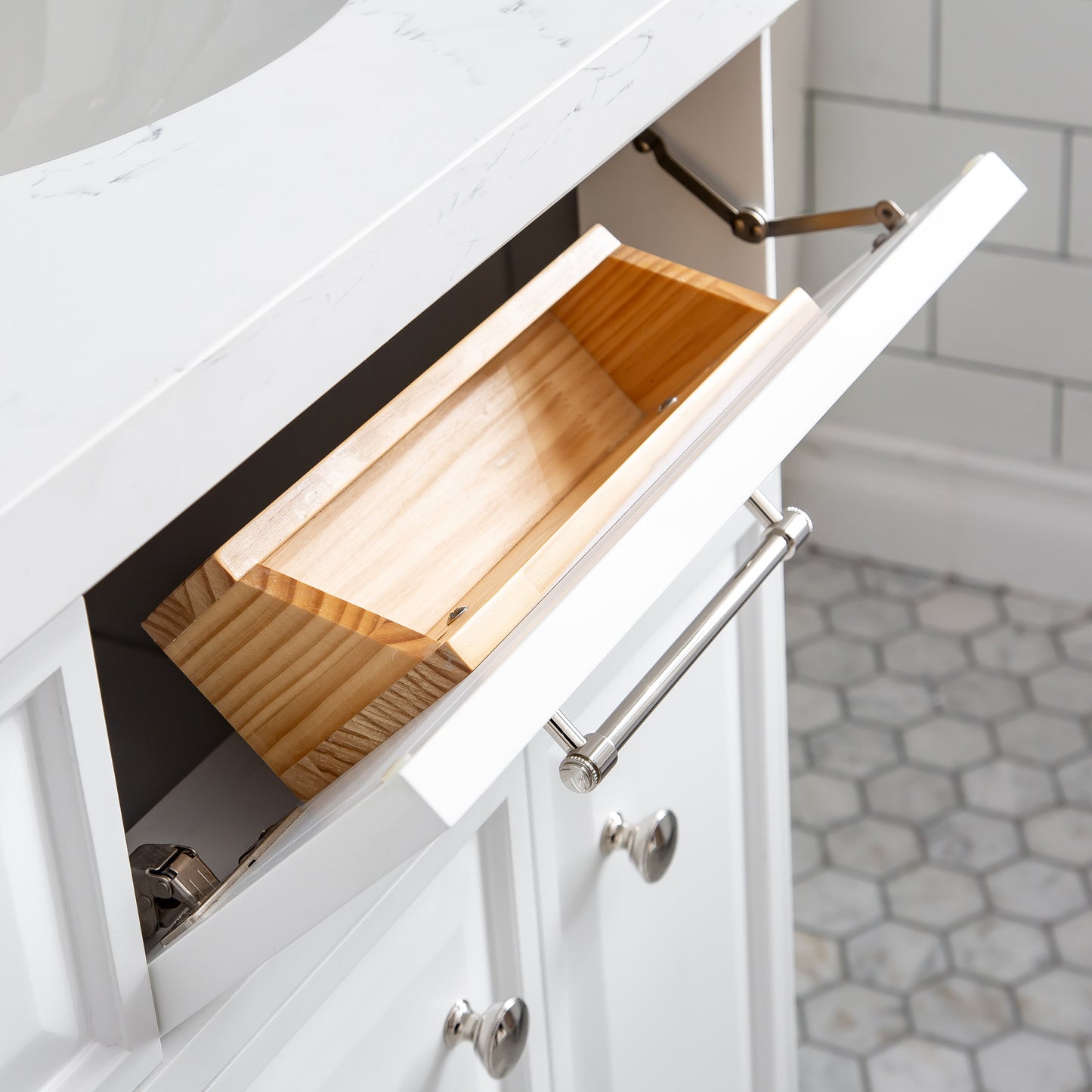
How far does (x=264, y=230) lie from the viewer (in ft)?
1.32

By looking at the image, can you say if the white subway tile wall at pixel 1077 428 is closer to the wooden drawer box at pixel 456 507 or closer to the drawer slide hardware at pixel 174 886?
the wooden drawer box at pixel 456 507

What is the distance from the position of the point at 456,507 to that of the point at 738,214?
218 millimetres

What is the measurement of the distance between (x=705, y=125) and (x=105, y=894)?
1.46 ft

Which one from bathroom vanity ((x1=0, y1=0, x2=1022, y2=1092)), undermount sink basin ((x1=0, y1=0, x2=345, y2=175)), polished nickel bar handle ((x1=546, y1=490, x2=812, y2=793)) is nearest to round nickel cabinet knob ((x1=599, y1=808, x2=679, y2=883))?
bathroom vanity ((x1=0, y1=0, x2=1022, y2=1092))

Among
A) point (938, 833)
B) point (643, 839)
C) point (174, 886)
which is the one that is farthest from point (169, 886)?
point (938, 833)

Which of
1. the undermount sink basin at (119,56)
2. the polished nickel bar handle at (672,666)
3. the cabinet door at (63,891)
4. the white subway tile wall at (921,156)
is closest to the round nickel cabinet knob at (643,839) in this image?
the polished nickel bar handle at (672,666)

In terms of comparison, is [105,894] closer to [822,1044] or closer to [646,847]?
[646,847]

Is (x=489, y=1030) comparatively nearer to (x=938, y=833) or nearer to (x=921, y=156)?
(x=938, y=833)

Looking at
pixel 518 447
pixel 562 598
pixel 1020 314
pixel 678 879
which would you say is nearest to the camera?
pixel 562 598

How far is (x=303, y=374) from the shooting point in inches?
15.5

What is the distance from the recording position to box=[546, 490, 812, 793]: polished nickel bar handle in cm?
45

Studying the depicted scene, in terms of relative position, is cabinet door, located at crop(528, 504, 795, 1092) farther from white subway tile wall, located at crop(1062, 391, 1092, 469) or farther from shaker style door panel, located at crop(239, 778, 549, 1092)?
white subway tile wall, located at crop(1062, 391, 1092, 469)

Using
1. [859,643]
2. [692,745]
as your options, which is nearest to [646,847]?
[692,745]

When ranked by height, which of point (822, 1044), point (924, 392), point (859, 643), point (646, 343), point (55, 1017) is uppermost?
point (646, 343)
